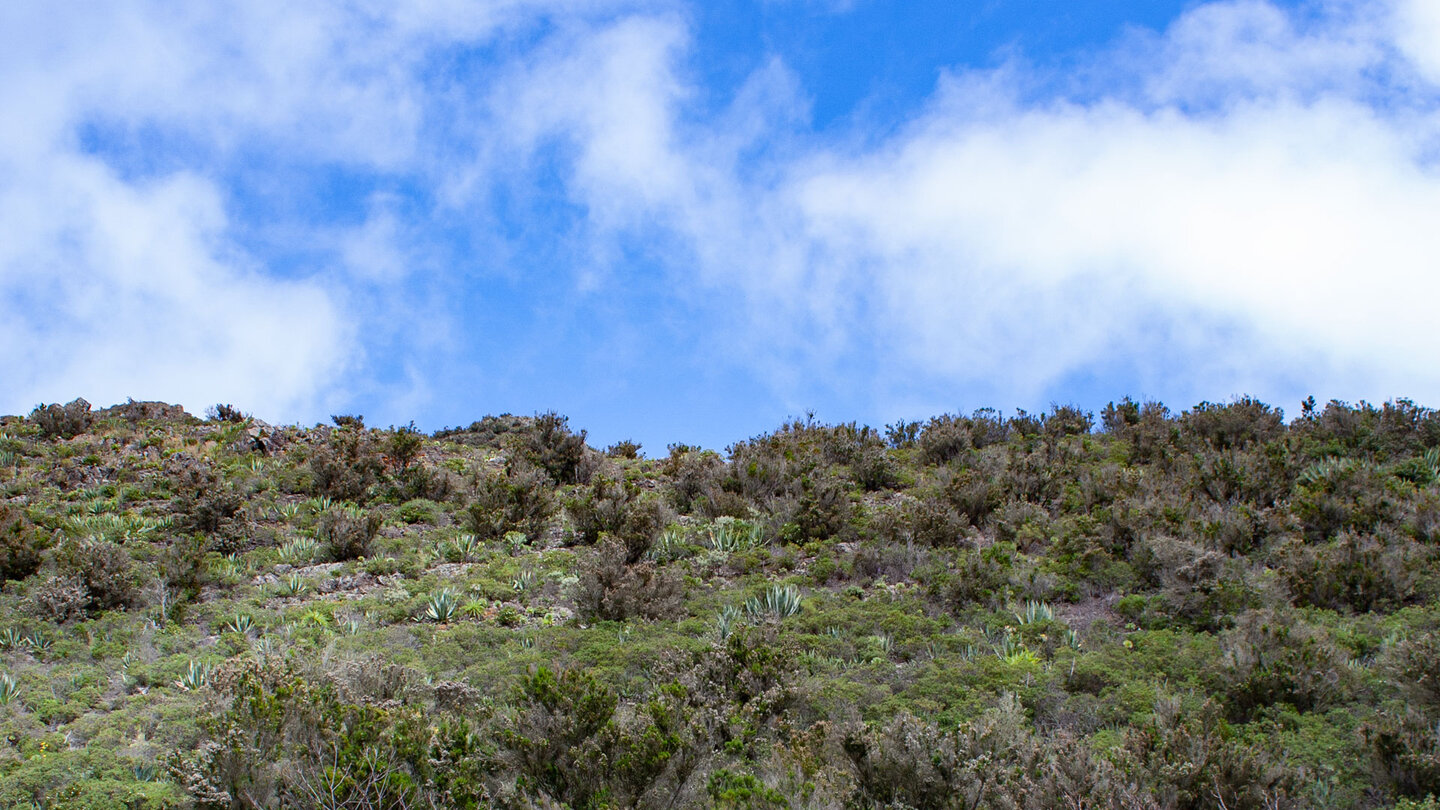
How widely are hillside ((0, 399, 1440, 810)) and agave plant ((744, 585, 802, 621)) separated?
44 millimetres

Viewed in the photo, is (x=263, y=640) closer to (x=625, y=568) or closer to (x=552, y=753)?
(x=625, y=568)

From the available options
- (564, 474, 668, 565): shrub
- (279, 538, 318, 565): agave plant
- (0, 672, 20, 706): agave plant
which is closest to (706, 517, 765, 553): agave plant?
(564, 474, 668, 565): shrub

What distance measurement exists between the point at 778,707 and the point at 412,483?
395 inches

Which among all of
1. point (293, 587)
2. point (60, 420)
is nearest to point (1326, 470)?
point (293, 587)

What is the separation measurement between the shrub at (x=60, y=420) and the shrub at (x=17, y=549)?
1001cm

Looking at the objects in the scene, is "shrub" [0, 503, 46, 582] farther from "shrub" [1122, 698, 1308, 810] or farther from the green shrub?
"shrub" [1122, 698, 1308, 810]

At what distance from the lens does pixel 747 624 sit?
9266 mm

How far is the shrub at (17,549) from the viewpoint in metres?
11.2

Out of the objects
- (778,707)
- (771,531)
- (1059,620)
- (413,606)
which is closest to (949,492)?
(771,531)

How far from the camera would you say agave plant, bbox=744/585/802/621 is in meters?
9.74

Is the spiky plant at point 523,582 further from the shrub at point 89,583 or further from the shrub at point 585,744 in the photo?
the shrub at point 89,583

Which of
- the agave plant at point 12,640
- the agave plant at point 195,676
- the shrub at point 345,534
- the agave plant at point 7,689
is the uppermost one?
the shrub at point 345,534

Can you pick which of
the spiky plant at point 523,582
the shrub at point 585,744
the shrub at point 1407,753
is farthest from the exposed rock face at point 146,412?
the shrub at point 1407,753

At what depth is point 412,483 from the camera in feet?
50.8
